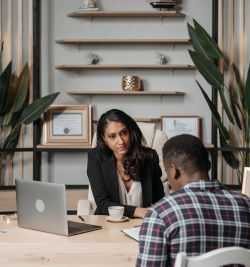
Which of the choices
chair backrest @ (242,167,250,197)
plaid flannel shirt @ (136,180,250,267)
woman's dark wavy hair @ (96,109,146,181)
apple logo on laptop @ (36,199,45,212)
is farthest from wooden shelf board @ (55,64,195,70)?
plaid flannel shirt @ (136,180,250,267)

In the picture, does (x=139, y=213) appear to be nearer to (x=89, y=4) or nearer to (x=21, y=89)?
(x=21, y=89)

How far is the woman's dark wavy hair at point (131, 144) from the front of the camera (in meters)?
3.20

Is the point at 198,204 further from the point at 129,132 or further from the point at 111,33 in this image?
the point at 111,33

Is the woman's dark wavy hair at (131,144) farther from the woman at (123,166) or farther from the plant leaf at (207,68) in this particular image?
the plant leaf at (207,68)

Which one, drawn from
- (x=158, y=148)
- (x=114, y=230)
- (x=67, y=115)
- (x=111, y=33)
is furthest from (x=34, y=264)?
(x=111, y=33)

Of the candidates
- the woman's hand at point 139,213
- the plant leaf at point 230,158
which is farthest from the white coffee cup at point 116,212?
the plant leaf at point 230,158

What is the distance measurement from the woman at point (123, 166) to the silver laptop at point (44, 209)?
615 mm

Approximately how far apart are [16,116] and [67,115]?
42 cm

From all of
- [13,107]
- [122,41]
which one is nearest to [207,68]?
[122,41]

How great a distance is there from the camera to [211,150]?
4816mm

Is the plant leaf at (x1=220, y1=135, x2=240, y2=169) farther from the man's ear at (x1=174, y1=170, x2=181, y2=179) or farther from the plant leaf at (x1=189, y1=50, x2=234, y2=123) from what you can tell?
the man's ear at (x1=174, y1=170, x2=181, y2=179)

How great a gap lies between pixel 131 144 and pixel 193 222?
5.30 ft

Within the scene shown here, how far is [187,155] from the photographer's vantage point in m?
1.77

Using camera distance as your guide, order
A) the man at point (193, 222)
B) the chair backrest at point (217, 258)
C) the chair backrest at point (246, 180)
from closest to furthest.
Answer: the chair backrest at point (217, 258), the man at point (193, 222), the chair backrest at point (246, 180)
